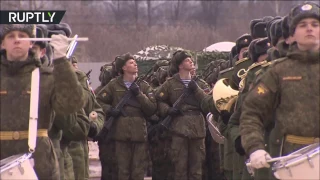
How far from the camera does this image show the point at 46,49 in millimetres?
8875

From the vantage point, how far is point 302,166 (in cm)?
735

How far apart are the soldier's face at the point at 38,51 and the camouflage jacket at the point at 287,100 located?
176 centimetres

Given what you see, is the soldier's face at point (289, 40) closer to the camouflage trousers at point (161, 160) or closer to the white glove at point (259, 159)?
the white glove at point (259, 159)

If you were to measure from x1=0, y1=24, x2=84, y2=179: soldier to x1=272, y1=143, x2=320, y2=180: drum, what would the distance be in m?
1.71

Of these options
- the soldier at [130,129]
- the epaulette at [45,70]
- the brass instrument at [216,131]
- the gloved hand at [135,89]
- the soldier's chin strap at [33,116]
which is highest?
the epaulette at [45,70]

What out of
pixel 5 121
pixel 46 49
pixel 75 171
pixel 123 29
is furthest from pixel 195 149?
pixel 123 29

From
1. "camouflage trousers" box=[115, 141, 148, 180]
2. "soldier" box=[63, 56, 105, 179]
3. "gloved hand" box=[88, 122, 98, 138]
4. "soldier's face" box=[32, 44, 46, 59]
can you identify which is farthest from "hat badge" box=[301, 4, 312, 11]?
"camouflage trousers" box=[115, 141, 148, 180]

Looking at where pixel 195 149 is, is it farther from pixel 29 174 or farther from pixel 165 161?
pixel 29 174

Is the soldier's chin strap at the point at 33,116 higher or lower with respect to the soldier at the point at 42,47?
lower

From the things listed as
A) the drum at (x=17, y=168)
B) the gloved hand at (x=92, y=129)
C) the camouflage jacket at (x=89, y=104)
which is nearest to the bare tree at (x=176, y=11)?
the camouflage jacket at (x=89, y=104)

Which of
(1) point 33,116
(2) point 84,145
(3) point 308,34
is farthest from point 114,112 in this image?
(3) point 308,34

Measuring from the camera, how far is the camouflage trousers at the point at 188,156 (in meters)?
14.3

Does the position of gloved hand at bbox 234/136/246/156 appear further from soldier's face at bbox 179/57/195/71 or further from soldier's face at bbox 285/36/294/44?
soldier's face at bbox 179/57/195/71

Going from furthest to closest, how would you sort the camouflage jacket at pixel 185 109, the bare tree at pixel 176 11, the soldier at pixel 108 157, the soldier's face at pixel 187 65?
the bare tree at pixel 176 11 → the soldier's face at pixel 187 65 → the soldier at pixel 108 157 → the camouflage jacket at pixel 185 109
